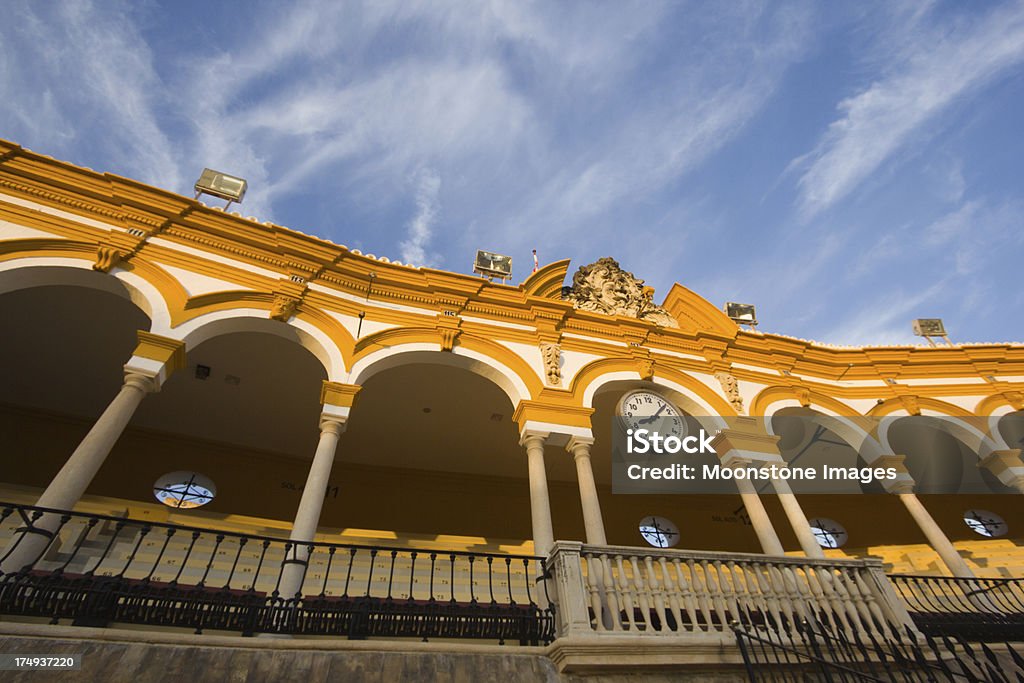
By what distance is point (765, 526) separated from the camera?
338 inches

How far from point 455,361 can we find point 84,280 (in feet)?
19.5

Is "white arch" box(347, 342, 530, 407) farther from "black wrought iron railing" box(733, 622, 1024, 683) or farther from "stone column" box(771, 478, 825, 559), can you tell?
"black wrought iron railing" box(733, 622, 1024, 683)

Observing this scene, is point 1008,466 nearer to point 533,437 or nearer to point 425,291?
point 533,437

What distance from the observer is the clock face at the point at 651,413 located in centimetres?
1054

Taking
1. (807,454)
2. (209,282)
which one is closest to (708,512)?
(807,454)

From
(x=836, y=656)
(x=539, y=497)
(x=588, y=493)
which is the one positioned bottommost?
(x=836, y=656)

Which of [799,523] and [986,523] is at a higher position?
[986,523]

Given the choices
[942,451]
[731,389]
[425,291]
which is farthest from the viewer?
[942,451]

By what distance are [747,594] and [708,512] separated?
340 inches

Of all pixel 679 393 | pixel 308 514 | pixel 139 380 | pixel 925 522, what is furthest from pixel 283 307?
pixel 925 522

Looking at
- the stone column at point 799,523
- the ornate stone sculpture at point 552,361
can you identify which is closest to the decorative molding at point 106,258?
the ornate stone sculpture at point 552,361

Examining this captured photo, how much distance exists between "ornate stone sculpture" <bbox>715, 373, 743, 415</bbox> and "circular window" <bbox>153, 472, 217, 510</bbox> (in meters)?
11.1

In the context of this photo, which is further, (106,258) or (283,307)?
(283,307)

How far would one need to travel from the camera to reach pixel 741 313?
13.8 m
